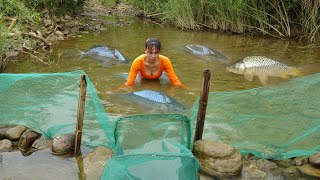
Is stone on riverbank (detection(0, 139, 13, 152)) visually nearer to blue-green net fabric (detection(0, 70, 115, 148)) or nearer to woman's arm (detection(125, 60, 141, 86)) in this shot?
blue-green net fabric (detection(0, 70, 115, 148))

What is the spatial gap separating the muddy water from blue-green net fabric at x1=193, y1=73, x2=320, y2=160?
1.53m

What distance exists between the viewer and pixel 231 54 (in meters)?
11.1

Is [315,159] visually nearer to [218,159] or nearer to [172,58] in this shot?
[218,159]

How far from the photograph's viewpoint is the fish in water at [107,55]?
929 cm

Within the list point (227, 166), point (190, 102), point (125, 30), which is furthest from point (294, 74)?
point (125, 30)

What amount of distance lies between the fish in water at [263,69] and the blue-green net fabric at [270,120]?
10.7 feet

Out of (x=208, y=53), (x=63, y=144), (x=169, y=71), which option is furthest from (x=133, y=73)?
(x=208, y=53)

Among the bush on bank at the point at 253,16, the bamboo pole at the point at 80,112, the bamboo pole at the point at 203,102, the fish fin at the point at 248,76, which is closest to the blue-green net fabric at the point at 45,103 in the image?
the bamboo pole at the point at 80,112

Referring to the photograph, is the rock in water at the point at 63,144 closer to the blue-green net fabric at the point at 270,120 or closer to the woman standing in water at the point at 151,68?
the blue-green net fabric at the point at 270,120

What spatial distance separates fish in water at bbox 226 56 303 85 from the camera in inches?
325

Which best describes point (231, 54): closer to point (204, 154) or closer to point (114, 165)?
point (204, 154)

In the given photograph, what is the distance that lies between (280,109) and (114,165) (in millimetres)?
2301

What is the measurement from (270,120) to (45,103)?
272 centimetres

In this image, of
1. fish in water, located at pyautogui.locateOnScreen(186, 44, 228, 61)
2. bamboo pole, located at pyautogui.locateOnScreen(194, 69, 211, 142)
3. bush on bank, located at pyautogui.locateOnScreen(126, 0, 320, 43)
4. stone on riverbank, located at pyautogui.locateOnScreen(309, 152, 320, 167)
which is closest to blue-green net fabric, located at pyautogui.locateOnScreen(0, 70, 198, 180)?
bamboo pole, located at pyautogui.locateOnScreen(194, 69, 211, 142)
